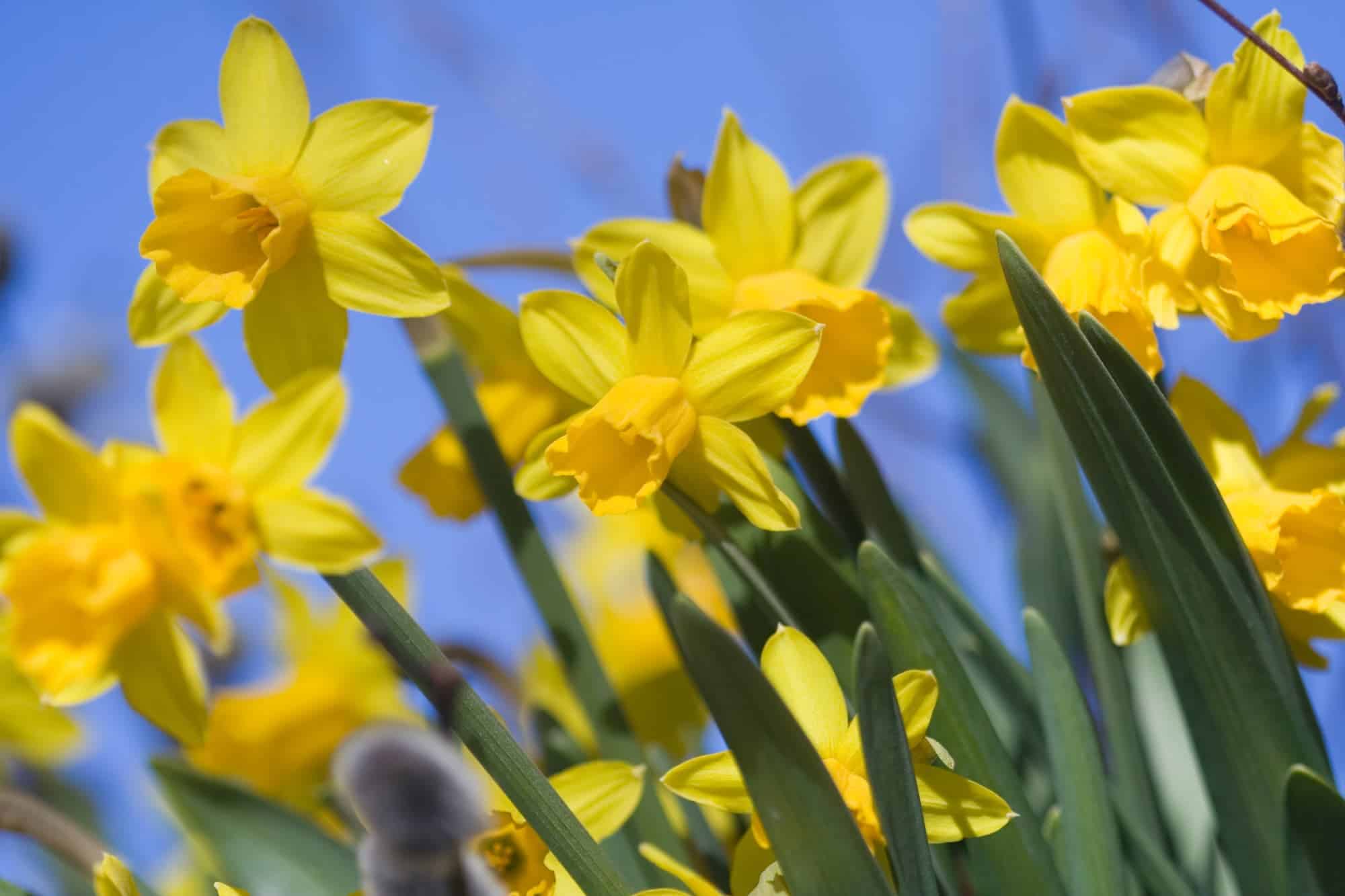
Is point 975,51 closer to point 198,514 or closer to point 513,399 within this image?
point 513,399

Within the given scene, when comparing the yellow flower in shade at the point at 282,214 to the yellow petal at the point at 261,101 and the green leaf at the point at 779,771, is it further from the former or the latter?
the green leaf at the point at 779,771

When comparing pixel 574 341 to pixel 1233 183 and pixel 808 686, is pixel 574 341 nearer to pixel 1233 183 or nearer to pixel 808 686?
pixel 808 686

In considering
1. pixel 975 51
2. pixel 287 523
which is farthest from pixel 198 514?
pixel 975 51

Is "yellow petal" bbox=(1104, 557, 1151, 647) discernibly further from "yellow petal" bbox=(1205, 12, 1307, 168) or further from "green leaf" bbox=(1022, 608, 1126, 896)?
"yellow petal" bbox=(1205, 12, 1307, 168)

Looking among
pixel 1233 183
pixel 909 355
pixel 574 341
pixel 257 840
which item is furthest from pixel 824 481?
pixel 257 840

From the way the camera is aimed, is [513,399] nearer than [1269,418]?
Yes

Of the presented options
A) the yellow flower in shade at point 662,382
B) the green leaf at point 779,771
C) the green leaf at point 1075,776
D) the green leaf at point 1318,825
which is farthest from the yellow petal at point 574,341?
the green leaf at point 1318,825
